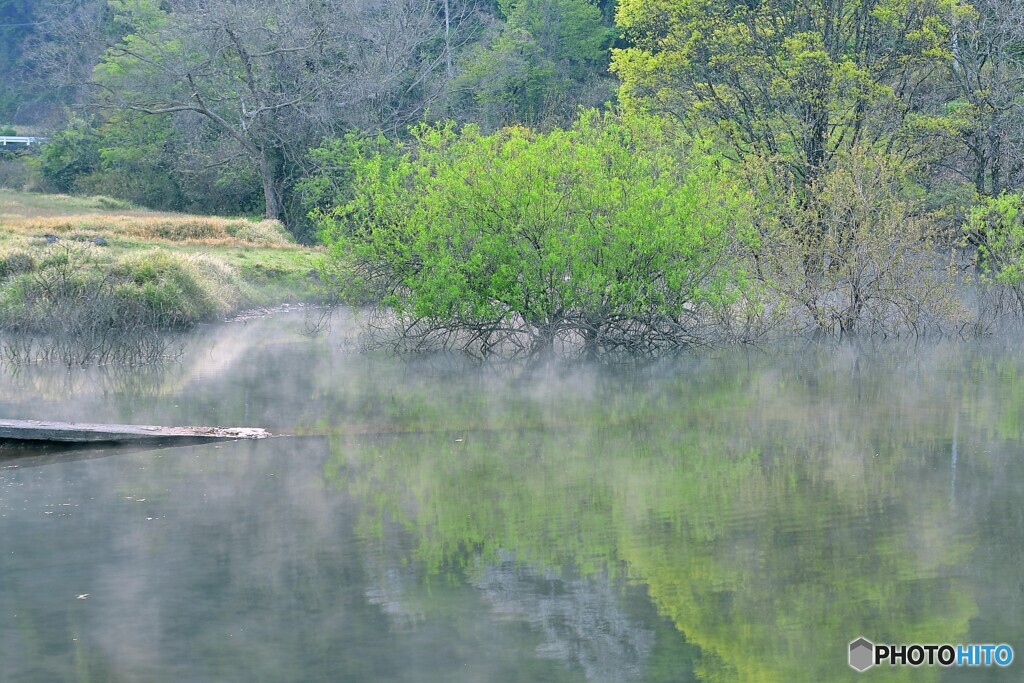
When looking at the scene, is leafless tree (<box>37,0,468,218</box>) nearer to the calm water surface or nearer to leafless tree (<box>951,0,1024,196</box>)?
leafless tree (<box>951,0,1024,196</box>)

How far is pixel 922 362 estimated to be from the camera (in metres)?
20.9

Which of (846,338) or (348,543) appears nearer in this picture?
(348,543)

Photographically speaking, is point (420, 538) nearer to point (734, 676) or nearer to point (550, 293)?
point (734, 676)

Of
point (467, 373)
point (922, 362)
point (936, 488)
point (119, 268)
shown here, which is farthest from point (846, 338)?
point (119, 268)

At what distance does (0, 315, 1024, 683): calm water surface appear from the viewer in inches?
301

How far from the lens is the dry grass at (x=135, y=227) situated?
3259 centimetres

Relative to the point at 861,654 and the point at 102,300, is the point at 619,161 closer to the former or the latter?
the point at 102,300

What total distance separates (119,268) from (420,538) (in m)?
18.7

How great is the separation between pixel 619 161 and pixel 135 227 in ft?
61.2

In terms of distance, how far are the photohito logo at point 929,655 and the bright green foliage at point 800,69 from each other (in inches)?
901

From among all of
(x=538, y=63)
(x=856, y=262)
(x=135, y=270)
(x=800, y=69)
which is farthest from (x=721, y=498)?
(x=538, y=63)

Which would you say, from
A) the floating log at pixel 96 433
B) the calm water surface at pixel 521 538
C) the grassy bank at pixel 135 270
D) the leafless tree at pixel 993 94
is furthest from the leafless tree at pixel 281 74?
the floating log at pixel 96 433

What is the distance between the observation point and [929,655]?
7602 millimetres

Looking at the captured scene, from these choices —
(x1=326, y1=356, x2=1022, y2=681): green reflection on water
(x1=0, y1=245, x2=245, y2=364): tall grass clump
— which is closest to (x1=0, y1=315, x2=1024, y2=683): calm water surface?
(x1=326, y1=356, x2=1022, y2=681): green reflection on water
